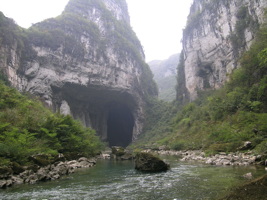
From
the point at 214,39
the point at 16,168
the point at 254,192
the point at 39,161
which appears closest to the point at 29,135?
the point at 39,161

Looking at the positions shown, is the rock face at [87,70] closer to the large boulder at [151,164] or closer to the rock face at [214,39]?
the rock face at [214,39]

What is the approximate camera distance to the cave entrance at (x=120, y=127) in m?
67.4

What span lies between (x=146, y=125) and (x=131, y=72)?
55.5 feet

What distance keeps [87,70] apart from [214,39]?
31.0 metres

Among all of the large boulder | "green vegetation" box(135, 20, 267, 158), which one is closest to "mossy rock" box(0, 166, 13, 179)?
the large boulder

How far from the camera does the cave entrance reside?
67.4 meters

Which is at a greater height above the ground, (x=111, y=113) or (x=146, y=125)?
(x=111, y=113)

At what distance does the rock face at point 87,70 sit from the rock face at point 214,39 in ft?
54.5

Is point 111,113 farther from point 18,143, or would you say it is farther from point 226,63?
point 18,143

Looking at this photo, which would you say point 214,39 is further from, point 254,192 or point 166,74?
point 166,74

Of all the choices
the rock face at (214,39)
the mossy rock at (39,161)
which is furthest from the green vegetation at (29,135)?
the rock face at (214,39)

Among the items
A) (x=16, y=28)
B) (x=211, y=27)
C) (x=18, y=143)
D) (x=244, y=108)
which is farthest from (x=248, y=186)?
(x=211, y=27)

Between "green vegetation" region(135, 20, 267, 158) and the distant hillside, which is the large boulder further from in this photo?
the distant hillside

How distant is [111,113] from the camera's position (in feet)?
217
